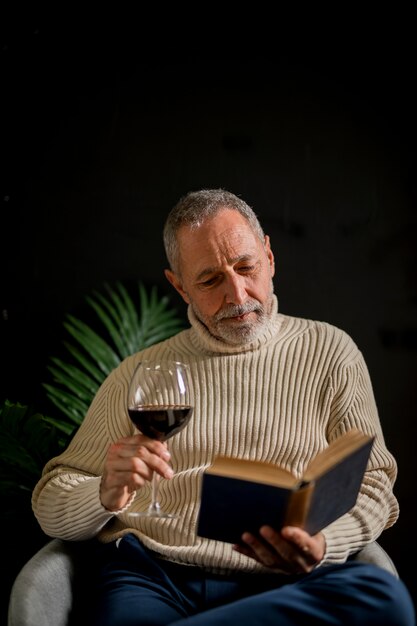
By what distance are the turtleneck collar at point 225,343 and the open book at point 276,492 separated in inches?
23.5

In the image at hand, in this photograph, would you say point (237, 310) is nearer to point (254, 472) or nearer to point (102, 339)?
point (254, 472)

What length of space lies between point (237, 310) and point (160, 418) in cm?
57

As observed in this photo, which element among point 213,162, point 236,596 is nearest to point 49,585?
point 236,596

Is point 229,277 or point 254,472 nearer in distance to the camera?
point 254,472

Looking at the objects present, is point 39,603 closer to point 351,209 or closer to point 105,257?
point 105,257

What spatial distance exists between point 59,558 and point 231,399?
584 millimetres

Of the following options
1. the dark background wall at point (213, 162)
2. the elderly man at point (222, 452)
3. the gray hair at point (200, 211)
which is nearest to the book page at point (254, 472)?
the elderly man at point (222, 452)

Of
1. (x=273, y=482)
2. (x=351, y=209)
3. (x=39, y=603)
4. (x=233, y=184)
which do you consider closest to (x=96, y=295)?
(x=233, y=184)

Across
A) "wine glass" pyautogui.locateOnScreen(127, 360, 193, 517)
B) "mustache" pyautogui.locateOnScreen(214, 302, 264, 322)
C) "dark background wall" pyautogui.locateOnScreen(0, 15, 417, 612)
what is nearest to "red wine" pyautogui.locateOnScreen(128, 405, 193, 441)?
"wine glass" pyautogui.locateOnScreen(127, 360, 193, 517)

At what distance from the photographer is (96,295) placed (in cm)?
316

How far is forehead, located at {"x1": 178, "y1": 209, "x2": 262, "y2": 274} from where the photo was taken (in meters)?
2.07

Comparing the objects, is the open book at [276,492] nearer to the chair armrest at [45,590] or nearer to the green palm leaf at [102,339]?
the chair armrest at [45,590]

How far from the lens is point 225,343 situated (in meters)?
2.11

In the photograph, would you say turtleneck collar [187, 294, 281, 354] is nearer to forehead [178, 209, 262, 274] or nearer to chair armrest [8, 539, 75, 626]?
forehead [178, 209, 262, 274]
